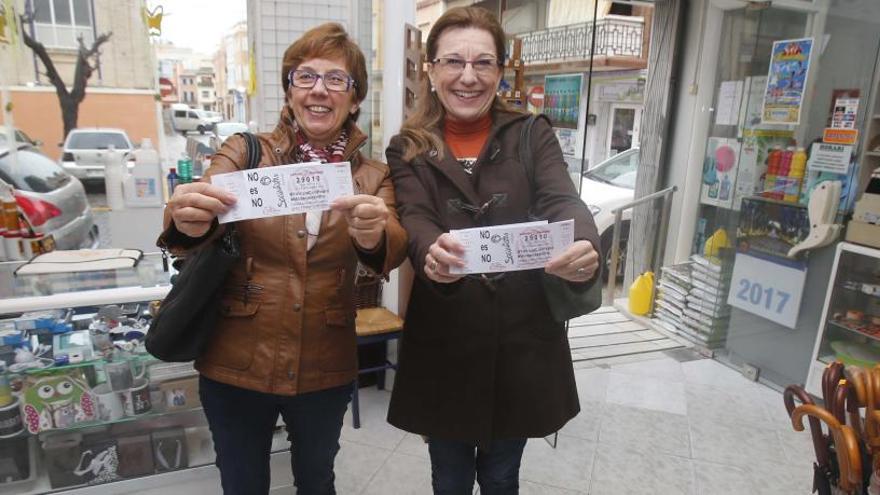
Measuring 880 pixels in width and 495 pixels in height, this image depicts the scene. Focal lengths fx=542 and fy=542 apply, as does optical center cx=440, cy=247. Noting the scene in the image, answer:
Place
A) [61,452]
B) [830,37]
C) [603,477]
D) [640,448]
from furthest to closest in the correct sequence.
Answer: [830,37] → [640,448] → [603,477] → [61,452]

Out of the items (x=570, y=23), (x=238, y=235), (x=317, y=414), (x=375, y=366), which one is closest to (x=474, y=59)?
(x=238, y=235)

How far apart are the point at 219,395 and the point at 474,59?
100cm

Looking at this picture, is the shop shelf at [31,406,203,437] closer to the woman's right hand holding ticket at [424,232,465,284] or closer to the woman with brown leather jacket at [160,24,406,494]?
the woman with brown leather jacket at [160,24,406,494]

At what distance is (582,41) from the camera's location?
262 inches

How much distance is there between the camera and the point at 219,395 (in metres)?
1.32

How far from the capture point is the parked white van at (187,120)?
3.25 meters

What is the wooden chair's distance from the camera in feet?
8.69

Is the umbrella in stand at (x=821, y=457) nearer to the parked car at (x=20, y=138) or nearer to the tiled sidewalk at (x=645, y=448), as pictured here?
the tiled sidewalk at (x=645, y=448)

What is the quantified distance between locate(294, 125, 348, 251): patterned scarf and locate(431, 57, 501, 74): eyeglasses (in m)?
0.29

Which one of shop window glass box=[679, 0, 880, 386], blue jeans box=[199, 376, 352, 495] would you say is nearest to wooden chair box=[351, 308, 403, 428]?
blue jeans box=[199, 376, 352, 495]

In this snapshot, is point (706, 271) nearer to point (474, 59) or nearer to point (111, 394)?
point (474, 59)

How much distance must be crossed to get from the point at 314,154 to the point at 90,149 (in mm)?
2334

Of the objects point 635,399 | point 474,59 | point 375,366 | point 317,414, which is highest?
point 474,59

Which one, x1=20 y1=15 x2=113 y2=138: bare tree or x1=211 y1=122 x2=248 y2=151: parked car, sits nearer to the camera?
x1=20 y1=15 x2=113 y2=138: bare tree
